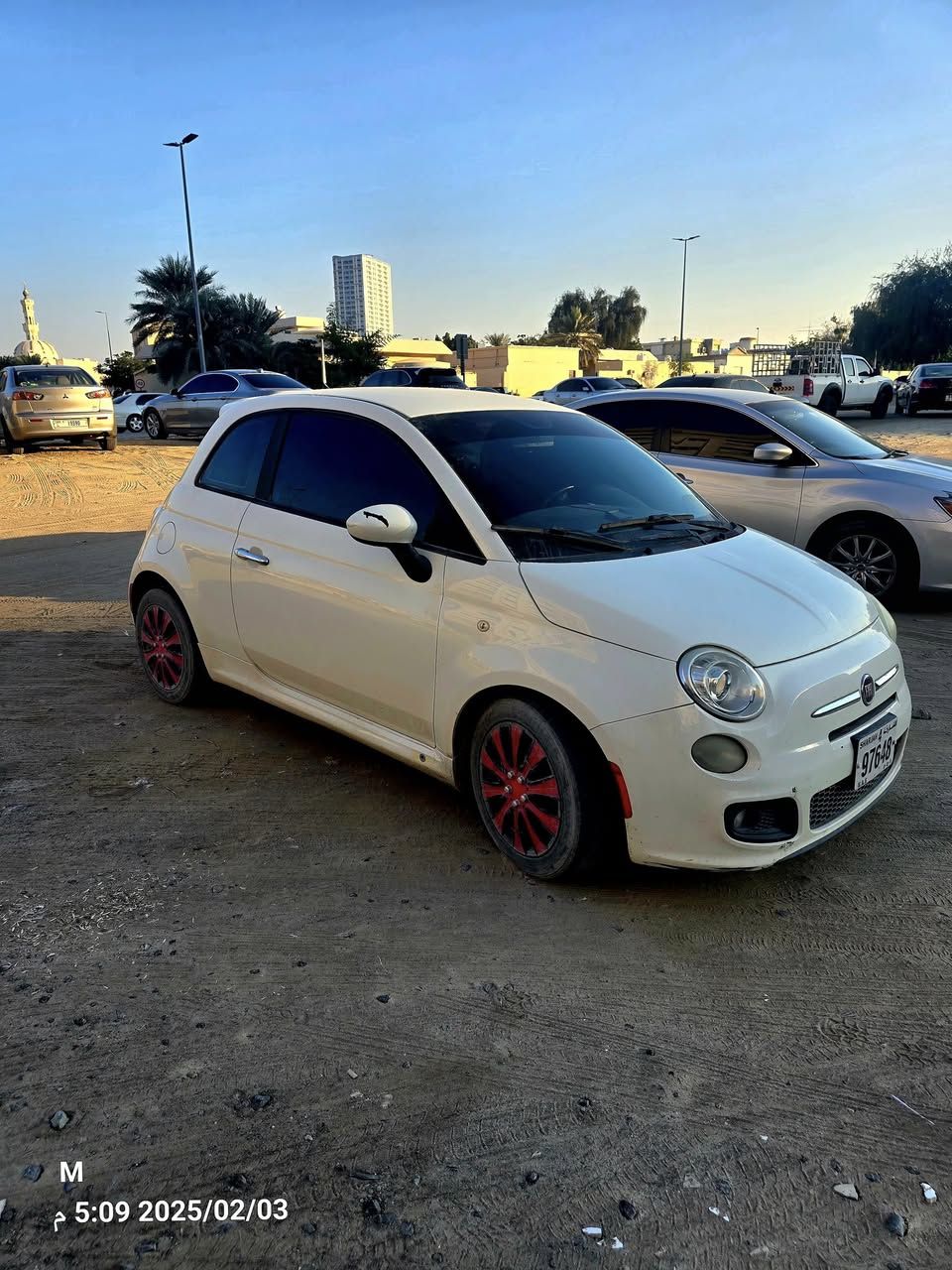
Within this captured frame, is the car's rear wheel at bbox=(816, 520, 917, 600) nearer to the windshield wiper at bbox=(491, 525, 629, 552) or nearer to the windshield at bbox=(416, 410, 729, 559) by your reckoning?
the windshield at bbox=(416, 410, 729, 559)

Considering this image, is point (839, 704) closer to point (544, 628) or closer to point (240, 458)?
point (544, 628)

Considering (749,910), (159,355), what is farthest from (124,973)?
(159,355)

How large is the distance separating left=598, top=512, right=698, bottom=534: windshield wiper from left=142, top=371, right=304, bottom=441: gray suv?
17.3 meters

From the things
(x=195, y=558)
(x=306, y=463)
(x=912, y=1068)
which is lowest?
(x=912, y=1068)

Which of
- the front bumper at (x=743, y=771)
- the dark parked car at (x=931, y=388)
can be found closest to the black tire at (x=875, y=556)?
the front bumper at (x=743, y=771)

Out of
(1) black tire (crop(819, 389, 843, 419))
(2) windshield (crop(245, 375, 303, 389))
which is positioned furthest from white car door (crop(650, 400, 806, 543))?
(1) black tire (crop(819, 389, 843, 419))

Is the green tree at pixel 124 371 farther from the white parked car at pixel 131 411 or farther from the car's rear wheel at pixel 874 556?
the car's rear wheel at pixel 874 556

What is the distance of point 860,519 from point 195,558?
5.07m

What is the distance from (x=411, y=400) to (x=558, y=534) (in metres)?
1.06

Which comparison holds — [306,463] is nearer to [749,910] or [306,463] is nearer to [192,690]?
[192,690]

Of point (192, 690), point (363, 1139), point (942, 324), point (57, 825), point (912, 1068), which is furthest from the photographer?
point (942, 324)

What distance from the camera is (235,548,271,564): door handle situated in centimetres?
423

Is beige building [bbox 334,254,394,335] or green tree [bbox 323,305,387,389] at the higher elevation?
beige building [bbox 334,254,394,335]

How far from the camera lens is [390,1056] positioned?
→ 252cm
